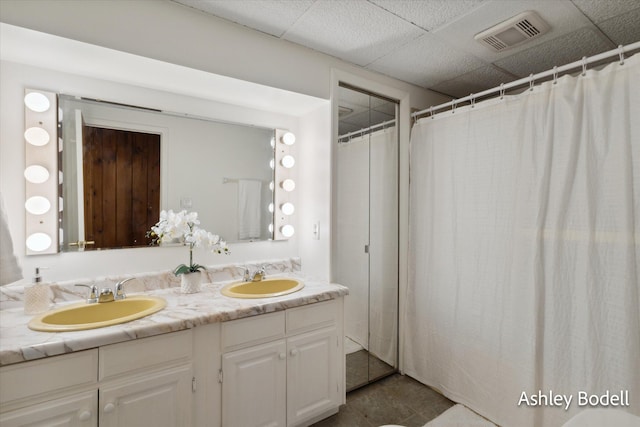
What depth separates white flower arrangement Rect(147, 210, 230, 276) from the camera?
180 centimetres

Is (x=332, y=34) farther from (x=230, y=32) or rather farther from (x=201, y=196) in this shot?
(x=201, y=196)

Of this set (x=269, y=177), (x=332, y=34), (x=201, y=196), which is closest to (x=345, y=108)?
(x=332, y=34)

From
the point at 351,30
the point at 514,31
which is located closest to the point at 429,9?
the point at 351,30

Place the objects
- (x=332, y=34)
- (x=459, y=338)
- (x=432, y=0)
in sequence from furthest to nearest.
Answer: (x=459, y=338) → (x=332, y=34) → (x=432, y=0)

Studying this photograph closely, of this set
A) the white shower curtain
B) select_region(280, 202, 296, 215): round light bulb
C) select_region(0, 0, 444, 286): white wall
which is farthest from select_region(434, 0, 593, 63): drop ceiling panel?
select_region(280, 202, 296, 215): round light bulb

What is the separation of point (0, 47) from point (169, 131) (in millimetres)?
780

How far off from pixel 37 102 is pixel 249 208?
1263 mm

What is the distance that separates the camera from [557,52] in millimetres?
2037

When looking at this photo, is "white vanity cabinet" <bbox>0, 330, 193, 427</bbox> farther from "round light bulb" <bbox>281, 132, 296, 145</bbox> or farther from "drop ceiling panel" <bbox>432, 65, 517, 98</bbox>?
"drop ceiling panel" <bbox>432, 65, 517, 98</bbox>

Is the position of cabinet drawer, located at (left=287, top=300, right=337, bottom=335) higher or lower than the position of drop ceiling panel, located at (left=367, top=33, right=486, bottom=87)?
lower

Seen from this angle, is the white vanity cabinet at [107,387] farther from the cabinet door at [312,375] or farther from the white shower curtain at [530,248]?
the white shower curtain at [530,248]

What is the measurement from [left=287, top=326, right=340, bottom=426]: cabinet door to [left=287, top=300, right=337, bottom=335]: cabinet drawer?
0.04m

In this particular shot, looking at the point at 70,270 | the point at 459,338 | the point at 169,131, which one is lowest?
the point at 459,338

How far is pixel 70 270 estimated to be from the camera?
1648 millimetres
